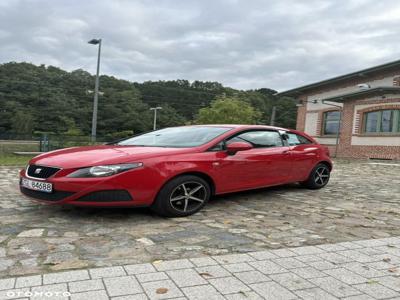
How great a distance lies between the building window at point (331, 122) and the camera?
84.4 feet

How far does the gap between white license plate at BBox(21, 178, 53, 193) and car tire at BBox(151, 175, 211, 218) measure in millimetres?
1227

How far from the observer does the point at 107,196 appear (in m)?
4.42

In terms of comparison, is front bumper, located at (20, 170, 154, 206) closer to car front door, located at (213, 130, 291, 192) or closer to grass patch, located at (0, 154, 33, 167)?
car front door, located at (213, 130, 291, 192)

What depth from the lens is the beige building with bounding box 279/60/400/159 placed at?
20891 millimetres

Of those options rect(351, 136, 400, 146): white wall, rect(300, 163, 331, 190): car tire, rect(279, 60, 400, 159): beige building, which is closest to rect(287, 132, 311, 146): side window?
rect(300, 163, 331, 190): car tire

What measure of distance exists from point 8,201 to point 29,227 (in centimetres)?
168

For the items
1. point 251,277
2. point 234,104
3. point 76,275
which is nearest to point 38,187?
point 76,275

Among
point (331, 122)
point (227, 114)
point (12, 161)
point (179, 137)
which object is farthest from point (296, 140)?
point (227, 114)

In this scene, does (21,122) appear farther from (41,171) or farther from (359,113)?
(41,171)

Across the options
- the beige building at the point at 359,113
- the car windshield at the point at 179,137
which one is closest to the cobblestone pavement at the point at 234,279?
the car windshield at the point at 179,137

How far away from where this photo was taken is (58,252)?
3.53 meters

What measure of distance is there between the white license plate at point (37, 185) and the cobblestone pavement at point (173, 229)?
38 centimetres

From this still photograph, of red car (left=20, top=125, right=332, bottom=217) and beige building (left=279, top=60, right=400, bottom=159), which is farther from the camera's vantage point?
beige building (left=279, top=60, right=400, bottom=159)

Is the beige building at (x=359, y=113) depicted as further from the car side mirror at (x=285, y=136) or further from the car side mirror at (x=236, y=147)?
the car side mirror at (x=236, y=147)
